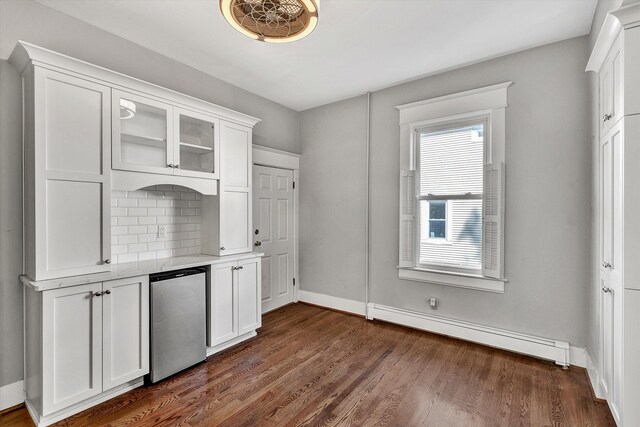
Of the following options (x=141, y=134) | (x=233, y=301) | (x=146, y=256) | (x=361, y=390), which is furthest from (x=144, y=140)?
(x=361, y=390)

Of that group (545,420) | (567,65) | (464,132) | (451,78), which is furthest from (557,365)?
(451,78)

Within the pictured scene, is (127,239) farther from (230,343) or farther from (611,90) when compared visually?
(611,90)

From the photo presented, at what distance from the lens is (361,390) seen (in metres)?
2.36

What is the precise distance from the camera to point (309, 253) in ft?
14.9

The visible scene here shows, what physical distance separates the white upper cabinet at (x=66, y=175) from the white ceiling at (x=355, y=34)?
75 cm

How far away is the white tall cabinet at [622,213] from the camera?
5.20ft

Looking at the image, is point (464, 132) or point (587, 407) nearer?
point (587, 407)

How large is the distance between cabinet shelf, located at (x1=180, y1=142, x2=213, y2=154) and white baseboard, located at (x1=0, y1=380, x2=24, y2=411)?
7.27 ft

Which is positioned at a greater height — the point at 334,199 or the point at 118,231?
the point at 334,199

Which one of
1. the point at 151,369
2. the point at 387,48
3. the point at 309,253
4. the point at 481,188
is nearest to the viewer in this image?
the point at 151,369

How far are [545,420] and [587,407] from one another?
416 mm

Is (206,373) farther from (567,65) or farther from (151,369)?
(567,65)

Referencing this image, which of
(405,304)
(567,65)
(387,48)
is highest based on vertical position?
(387,48)

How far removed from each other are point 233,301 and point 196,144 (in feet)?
5.48
